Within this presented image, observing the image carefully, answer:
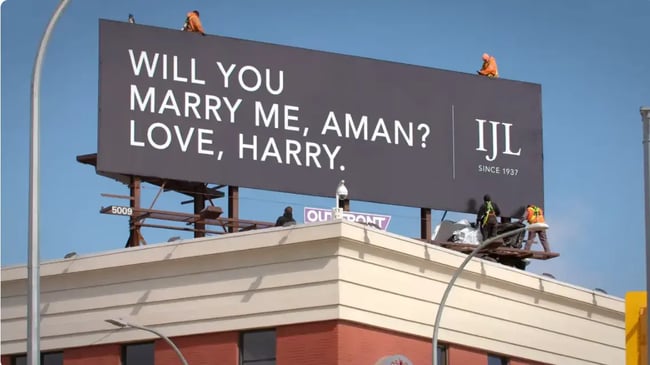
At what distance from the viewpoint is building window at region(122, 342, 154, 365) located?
119 feet

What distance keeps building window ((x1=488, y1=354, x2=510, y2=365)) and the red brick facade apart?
1243mm

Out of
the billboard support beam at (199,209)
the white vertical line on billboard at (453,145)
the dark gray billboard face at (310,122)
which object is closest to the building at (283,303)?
the billboard support beam at (199,209)

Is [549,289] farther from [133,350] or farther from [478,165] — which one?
[133,350]

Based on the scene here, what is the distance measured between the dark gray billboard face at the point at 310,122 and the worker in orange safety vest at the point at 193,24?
1.48 ft

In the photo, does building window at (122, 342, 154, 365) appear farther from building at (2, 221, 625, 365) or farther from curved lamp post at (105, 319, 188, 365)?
curved lamp post at (105, 319, 188, 365)

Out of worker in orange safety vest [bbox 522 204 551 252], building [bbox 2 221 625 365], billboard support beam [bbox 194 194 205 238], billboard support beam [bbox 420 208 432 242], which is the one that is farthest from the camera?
worker in orange safety vest [bbox 522 204 551 252]

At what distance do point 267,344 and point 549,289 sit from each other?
9644mm

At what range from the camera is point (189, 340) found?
35.5 meters

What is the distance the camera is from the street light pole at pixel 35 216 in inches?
803

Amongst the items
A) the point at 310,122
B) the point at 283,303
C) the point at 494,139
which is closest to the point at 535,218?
the point at 494,139

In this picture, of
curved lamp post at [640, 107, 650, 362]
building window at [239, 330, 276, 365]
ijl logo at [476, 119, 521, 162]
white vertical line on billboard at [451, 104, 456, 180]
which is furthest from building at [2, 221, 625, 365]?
curved lamp post at [640, 107, 650, 362]

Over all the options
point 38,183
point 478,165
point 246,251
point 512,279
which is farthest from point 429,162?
point 38,183

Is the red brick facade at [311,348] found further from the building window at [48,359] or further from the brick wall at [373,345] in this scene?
the building window at [48,359]

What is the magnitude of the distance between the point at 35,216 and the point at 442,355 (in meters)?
18.1
